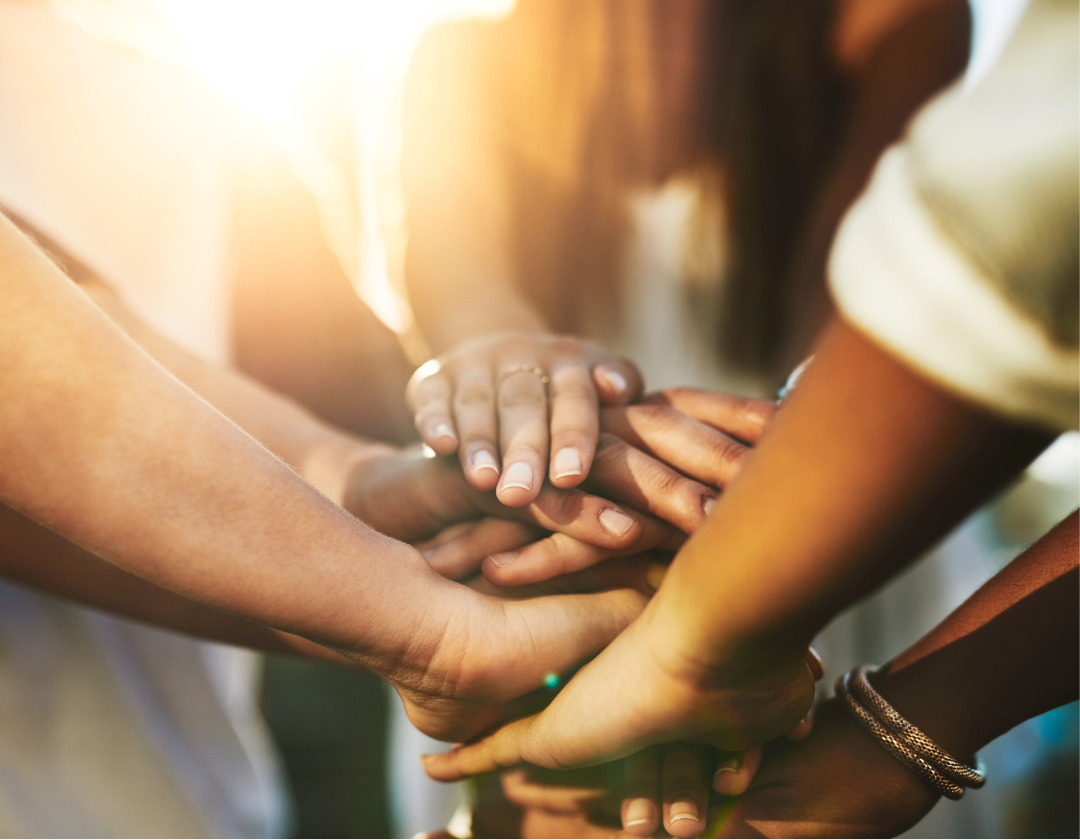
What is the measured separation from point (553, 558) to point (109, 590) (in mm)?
477

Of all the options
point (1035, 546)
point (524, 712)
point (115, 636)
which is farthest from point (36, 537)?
Answer: point (1035, 546)

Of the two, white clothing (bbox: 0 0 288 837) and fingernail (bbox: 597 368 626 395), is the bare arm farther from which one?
white clothing (bbox: 0 0 288 837)

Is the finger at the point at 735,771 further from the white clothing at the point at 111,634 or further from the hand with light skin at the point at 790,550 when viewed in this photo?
the white clothing at the point at 111,634

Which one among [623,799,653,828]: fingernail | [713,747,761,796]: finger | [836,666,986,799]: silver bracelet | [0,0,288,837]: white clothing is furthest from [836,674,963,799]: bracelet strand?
[0,0,288,837]: white clothing

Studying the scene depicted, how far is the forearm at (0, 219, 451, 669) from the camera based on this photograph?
16.2 inches

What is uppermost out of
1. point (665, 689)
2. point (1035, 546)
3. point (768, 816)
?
point (1035, 546)

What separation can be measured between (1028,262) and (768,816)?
1.67 ft

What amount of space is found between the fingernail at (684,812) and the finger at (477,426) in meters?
0.32

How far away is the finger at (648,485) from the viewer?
1.88 ft

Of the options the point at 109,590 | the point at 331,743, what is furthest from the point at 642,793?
the point at 331,743

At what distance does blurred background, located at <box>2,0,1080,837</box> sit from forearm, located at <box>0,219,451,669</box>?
55cm

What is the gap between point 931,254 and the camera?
309mm

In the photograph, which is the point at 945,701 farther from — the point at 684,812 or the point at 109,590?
the point at 109,590

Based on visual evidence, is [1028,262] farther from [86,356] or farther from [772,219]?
[772,219]
